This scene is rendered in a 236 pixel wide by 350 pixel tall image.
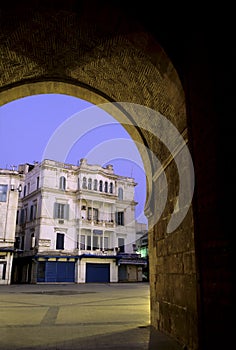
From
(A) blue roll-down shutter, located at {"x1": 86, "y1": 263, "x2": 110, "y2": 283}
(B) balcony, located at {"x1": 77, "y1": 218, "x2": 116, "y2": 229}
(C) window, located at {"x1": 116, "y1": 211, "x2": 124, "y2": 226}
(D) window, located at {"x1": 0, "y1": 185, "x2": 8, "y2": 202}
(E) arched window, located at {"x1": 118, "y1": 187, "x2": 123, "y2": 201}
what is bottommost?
(A) blue roll-down shutter, located at {"x1": 86, "y1": 263, "x2": 110, "y2": 283}

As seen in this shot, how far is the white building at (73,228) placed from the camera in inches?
1186

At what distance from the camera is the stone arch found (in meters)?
4.54

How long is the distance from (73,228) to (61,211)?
7.01 ft

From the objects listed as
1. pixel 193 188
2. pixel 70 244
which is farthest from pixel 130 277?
pixel 193 188

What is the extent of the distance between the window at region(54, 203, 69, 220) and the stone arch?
25196mm

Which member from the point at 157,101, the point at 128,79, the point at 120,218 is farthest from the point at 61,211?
the point at 157,101

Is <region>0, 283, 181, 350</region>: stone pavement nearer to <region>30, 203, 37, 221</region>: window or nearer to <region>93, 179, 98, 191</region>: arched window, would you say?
<region>30, 203, 37, 221</region>: window

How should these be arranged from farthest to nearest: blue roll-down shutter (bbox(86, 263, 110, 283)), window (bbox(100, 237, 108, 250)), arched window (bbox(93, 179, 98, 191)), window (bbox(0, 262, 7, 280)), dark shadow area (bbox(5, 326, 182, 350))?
arched window (bbox(93, 179, 98, 191)) → window (bbox(100, 237, 108, 250)) → blue roll-down shutter (bbox(86, 263, 110, 283)) → window (bbox(0, 262, 7, 280)) → dark shadow area (bbox(5, 326, 182, 350))

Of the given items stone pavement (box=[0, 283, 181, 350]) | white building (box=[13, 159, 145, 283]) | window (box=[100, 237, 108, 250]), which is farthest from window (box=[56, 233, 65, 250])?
stone pavement (box=[0, 283, 181, 350])

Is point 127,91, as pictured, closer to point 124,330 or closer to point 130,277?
point 124,330

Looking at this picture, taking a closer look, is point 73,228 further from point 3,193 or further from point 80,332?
point 80,332

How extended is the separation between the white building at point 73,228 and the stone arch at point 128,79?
81.1 ft

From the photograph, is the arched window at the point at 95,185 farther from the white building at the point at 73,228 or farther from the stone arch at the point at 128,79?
the stone arch at the point at 128,79

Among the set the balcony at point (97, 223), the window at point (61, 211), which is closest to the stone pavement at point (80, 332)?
the window at point (61, 211)
